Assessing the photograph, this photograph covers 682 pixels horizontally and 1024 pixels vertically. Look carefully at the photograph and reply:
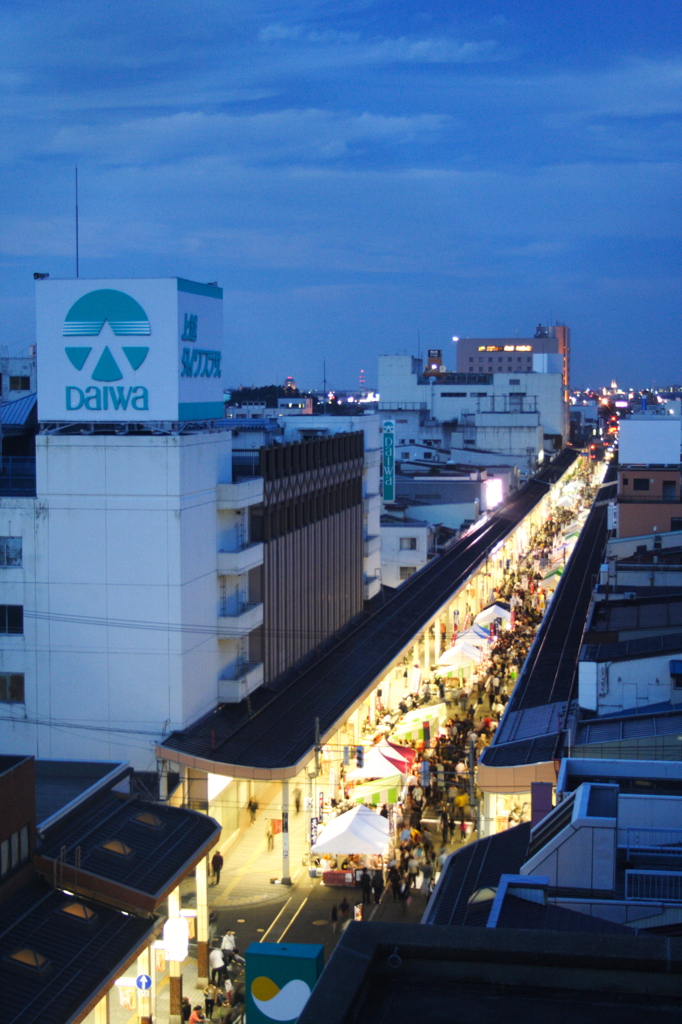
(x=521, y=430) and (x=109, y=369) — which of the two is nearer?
(x=109, y=369)

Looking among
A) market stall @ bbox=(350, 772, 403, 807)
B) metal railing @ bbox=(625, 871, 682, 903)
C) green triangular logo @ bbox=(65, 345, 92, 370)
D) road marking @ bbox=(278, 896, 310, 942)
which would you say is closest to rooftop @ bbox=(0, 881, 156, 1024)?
road marking @ bbox=(278, 896, 310, 942)

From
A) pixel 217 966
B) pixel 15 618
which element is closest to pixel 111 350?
pixel 15 618

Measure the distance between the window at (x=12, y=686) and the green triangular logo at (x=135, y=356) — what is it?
6994 mm

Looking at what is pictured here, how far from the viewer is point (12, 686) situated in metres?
24.9

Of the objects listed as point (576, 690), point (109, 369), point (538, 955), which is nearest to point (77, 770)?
point (109, 369)

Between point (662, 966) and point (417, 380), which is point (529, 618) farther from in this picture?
point (417, 380)

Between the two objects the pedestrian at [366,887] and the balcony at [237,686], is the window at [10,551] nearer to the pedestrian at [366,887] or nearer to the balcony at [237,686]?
the balcony at [237,686]

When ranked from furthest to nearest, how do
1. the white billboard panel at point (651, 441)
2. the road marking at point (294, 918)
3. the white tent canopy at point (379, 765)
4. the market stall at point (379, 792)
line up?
the white billboard panel at point (651, 441) → the white tent canopy at point (379, 765) → the market stall at point (379, 792) → the road marking at point (294, 918)

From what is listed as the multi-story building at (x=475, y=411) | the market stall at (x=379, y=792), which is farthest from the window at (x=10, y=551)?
the multi-story building at (x=475, y=411)

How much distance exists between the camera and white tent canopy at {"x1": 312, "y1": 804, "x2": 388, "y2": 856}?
68.4ft

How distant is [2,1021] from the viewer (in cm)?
1230

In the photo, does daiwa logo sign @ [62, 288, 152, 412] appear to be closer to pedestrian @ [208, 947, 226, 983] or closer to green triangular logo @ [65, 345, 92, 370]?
green triangular logo @ [65, 345, 92, 370]

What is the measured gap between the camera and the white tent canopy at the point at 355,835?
20.8 m

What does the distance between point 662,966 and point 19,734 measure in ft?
69.9
